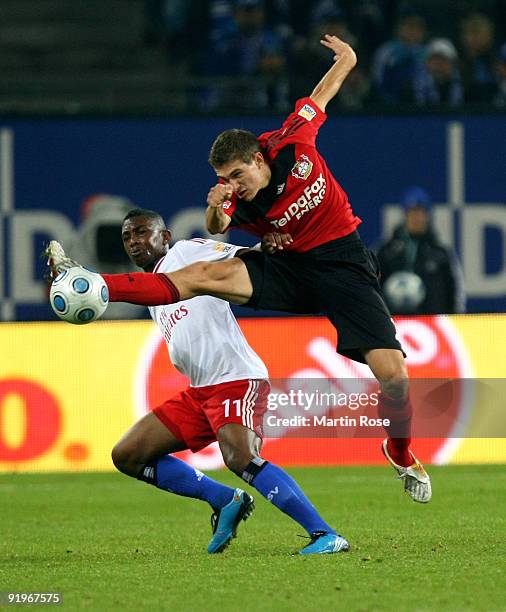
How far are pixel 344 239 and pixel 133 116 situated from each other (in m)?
7.93

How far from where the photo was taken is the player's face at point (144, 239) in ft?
24.0

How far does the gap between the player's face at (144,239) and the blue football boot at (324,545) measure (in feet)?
5.78

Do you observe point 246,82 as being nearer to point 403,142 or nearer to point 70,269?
point 403,142

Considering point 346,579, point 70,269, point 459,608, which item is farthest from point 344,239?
point 459,608

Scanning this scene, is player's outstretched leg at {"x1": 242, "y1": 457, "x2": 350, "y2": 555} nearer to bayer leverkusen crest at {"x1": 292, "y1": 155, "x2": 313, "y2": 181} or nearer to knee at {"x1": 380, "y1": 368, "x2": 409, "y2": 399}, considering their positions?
knee at {"x1": 380, "y1": 368, "x2": 409, "y2": 399}

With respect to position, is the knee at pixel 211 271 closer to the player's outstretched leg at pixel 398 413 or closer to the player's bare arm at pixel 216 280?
the player's bare arm at pixel 216 280

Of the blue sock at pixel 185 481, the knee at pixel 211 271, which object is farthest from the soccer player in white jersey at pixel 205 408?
the knee at pixel 211 271

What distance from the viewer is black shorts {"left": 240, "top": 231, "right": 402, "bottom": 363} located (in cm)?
704

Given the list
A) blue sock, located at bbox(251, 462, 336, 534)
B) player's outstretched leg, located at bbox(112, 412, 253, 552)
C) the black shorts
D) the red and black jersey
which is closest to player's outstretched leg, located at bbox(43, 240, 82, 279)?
the red and black jersey

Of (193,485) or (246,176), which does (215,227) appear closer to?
(246,176)

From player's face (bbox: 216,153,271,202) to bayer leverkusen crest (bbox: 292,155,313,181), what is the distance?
0.16 metres

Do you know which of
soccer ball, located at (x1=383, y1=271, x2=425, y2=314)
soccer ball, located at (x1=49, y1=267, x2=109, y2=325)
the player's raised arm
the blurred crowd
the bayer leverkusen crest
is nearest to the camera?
soccer ball, located at (x1=49, y1=267, x2=109, y2=325)

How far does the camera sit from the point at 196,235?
14766mm

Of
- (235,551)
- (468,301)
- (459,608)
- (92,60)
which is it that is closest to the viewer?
(459,608)
